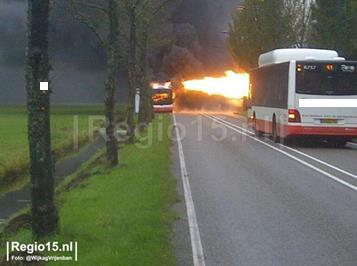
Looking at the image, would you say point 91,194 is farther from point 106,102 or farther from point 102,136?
point 102,136

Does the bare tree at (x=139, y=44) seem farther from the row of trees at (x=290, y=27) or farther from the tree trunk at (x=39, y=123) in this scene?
the tree trunk at (x=39, y=123)

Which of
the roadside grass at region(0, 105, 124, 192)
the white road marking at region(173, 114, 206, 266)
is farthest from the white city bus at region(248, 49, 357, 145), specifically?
the roadside grass at region(0, 105, 124, 192)

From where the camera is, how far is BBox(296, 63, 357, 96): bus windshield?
29172mm

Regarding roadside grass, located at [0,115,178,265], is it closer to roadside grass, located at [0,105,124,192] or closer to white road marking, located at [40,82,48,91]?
white road marking, located at [40,82,48,91]

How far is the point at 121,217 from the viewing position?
513 inches

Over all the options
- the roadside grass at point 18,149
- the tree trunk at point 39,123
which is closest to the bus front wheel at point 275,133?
Answer: the roadside grass at point 18,149

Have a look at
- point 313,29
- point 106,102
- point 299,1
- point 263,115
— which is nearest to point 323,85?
point 263,115

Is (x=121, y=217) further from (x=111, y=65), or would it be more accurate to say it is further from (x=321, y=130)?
(x=321, y=130)

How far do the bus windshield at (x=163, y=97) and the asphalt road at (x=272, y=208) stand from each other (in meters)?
51.6

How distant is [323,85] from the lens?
2920 cm

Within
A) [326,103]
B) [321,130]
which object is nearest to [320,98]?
[326,103]

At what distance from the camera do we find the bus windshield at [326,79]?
2917 cm

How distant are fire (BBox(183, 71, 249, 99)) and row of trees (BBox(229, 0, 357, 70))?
2074 mm

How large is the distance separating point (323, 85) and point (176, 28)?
63.8 metres
